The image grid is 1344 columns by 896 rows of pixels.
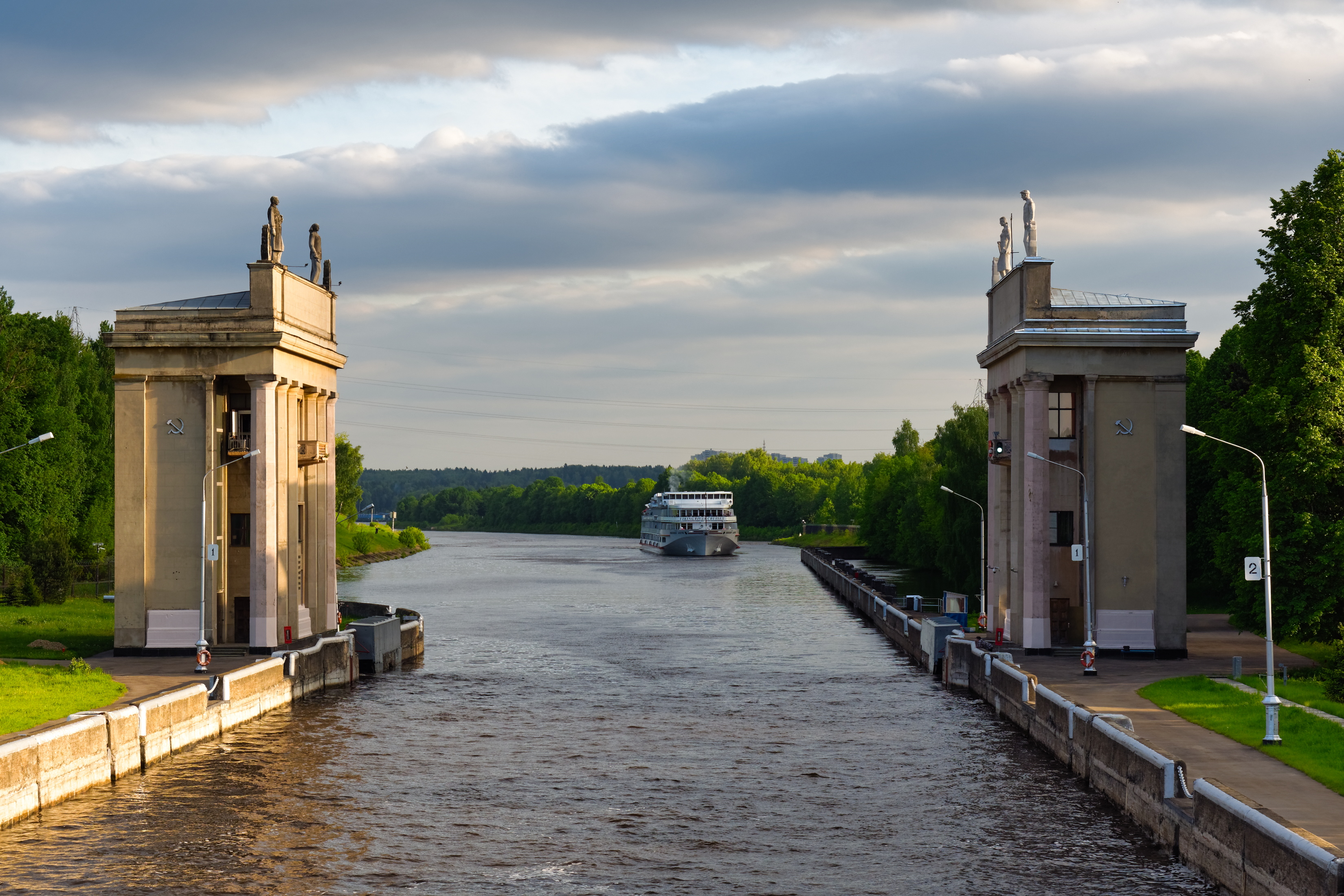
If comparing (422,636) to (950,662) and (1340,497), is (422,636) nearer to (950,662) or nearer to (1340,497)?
(950,662)

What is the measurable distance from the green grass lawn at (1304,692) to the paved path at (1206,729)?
10.8 ft

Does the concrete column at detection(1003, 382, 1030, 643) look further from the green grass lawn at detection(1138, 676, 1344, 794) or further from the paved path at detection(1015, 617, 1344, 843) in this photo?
the green grass lawn at detection(1138, 676, 1344, 794)

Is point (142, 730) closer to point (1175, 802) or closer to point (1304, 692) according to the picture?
point (1175, 802)

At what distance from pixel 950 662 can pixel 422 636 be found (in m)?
26.0

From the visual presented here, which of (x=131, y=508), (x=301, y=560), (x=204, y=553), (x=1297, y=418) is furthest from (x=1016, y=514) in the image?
(x=131, y=508)

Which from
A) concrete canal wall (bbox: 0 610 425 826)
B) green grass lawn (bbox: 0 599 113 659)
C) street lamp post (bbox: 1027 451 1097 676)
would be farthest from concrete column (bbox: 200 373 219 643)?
street lamp post (bbox: 1027 451 1097 676)

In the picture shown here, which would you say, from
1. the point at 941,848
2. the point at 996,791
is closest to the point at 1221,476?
the point at 996,791

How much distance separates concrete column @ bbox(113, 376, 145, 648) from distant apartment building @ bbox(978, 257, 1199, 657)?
33.5 meters

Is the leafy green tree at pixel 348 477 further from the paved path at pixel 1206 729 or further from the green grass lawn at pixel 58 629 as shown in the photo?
the paved path at pixel 1206 729

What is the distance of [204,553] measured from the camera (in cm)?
4962

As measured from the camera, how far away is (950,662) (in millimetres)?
53312

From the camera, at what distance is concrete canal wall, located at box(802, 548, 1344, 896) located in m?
20.9

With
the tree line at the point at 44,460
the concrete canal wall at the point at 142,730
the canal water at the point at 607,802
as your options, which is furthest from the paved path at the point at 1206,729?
the tree line at the point at 44,460

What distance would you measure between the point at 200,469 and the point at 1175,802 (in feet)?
125
